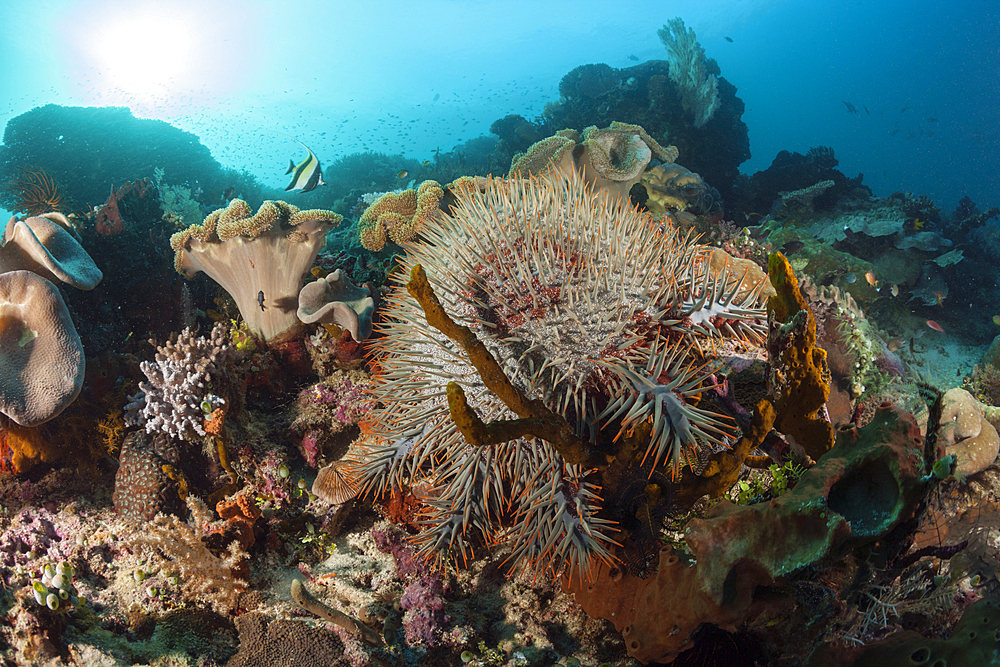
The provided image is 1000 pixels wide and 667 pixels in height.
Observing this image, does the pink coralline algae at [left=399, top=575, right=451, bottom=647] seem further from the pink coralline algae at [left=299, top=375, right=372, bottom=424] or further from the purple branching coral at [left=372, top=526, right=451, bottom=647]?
the pink coralline algae at [left=299, top=375, right=372, bottom=424]

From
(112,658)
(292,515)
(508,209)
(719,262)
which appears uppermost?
(719,262)

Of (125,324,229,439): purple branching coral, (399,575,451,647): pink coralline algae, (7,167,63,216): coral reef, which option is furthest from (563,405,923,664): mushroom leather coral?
(7,167,63,216): coral reef

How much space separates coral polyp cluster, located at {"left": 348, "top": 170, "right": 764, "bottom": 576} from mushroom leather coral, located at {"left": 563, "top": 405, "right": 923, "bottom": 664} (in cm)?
34

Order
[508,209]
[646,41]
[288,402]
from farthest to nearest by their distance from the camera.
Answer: [646,41]
[288,402]
[508,209]

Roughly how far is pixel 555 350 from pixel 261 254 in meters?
3.08

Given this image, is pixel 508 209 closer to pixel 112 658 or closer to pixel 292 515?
pixel 292 515

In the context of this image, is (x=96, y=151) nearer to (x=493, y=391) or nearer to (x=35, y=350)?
(x=35, y=350)

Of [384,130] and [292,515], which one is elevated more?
[384,130]

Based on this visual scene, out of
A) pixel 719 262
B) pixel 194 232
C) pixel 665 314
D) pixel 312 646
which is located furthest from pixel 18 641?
pixel 719 262

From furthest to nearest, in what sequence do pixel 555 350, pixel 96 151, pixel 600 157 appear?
1. pixel 96 151
2. pixel 600 157
3. pixel 555 350

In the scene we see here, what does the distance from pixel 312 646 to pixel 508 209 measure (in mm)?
2425

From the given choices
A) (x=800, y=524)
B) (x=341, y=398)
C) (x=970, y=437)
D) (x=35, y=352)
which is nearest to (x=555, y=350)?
(x=800, y=524)

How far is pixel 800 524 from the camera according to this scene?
1684 mm

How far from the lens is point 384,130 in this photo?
80875 millimetres
